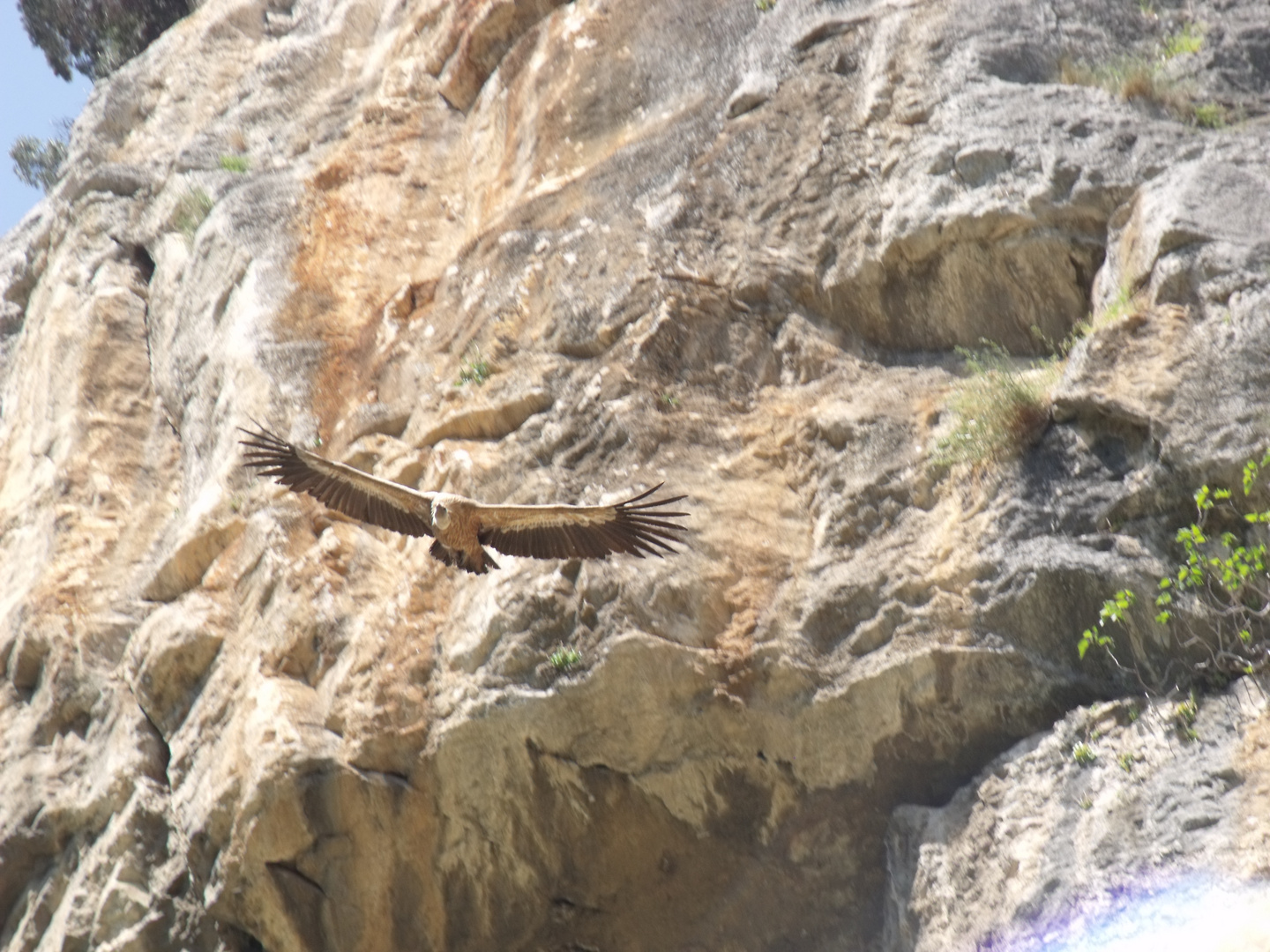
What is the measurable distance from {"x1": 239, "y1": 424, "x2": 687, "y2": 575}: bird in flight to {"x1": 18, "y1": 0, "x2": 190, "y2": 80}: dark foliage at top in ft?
40.7

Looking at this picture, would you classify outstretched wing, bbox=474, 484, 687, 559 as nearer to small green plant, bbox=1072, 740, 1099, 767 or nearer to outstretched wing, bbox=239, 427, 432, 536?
outstretched wing, bbox=239, 427, 432, 536

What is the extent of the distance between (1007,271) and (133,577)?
6.42m

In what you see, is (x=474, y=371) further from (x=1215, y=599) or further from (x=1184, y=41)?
(x=1184, y=41)

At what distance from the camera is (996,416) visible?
7.65 meters

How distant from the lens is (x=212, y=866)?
332 inches

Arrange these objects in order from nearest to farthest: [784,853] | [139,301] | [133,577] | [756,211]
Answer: [784,853] < [756,211] < [133,577] < [139,301]

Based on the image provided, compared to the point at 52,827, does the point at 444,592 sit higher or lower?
higher

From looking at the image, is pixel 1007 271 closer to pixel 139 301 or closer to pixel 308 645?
pixel 308 645

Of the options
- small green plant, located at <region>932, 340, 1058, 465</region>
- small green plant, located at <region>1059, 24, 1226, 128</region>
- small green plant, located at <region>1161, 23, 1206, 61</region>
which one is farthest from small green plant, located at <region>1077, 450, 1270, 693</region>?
small green plant, located at <region>1161, 23, 1206, 61</region>

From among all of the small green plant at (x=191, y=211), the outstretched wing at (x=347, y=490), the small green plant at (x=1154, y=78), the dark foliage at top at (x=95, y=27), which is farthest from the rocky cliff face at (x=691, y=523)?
the dark foliage at top at (x=95, y=27)

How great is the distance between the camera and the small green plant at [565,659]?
7684mm

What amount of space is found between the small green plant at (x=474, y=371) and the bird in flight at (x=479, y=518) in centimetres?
113

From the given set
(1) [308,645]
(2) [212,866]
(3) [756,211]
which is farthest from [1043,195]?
(2) [212,866]

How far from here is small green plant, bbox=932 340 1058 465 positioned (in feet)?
24.9
